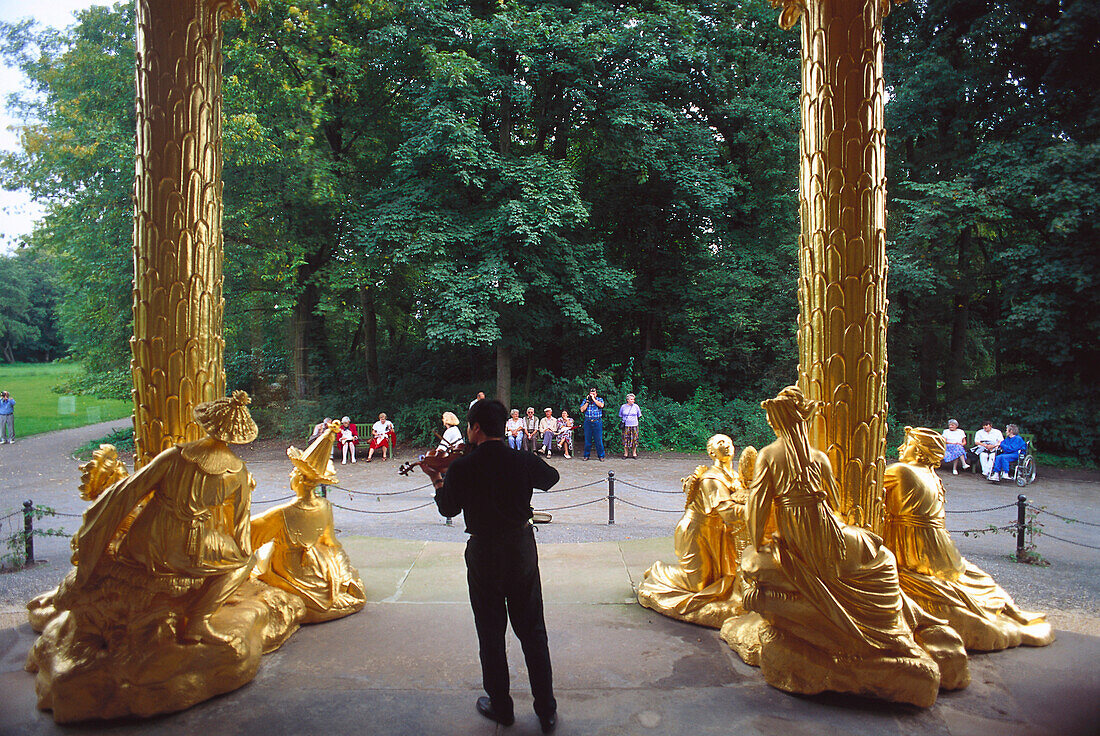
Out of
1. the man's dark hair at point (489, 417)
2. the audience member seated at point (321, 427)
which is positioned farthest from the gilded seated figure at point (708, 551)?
the audience member seated at point (321, 427)

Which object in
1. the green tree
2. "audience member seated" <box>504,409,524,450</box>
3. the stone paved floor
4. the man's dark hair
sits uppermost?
the green tree

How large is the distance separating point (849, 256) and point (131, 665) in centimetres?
402

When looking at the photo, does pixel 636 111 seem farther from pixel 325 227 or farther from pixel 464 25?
pixel 325 227

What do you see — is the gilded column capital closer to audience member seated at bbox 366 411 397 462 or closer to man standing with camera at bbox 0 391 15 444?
audience member seated at bbox 366 411 397 462

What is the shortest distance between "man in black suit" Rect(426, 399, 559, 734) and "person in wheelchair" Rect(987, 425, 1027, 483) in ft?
32.7

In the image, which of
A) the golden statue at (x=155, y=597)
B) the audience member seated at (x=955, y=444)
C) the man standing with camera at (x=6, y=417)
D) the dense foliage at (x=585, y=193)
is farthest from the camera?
the man standing with camera at (x=6, y=417)

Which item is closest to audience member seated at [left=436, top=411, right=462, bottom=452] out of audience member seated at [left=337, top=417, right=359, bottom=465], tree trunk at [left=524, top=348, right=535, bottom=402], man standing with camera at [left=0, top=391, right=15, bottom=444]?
audience member seated at [left=337, top=417, right=359, bottom=465]

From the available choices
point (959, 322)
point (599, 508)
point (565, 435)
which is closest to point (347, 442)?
point (565, 435)

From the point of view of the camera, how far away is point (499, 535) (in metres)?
2.58

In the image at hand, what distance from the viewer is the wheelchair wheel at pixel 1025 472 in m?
9.75

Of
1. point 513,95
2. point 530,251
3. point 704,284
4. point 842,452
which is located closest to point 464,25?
point 513,95

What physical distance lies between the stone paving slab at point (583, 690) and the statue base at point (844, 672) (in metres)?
0.06

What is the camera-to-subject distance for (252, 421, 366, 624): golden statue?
3.82 m

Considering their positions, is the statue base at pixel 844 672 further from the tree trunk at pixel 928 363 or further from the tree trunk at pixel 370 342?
the tree trunk at pixel 928 363
